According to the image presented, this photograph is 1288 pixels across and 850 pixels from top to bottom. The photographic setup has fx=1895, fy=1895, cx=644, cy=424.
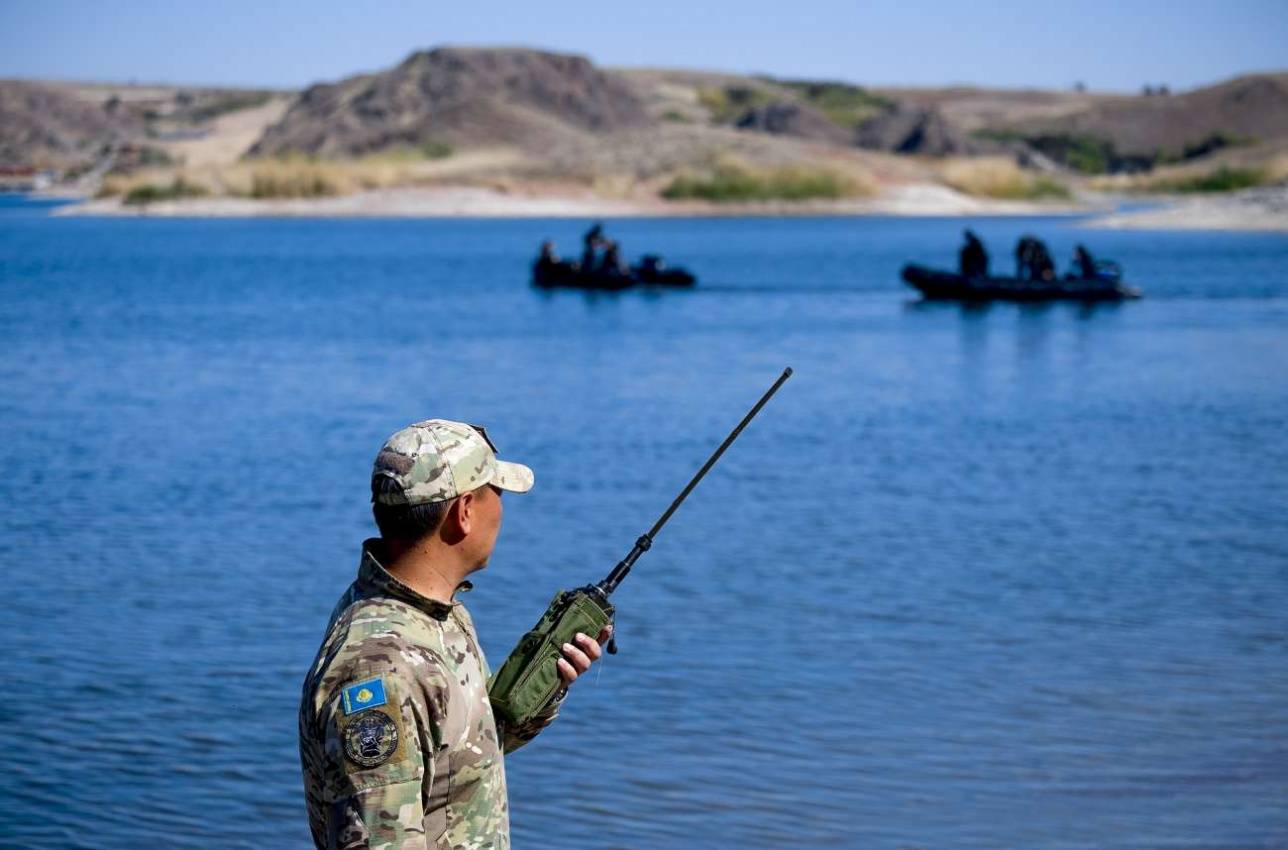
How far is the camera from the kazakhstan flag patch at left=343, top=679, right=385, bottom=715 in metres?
3.43

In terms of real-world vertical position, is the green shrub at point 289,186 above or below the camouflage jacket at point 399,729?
above

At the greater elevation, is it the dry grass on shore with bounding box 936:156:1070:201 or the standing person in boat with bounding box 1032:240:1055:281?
the dry grass on shore with bounding box 936:156:1070:201

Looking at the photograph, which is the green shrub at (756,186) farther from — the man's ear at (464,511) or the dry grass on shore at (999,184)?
the man's ear at (464,511)

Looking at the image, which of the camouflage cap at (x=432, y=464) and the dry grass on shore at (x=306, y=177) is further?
the dry grass on shore at (x=306, y=177)

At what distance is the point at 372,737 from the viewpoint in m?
3.42

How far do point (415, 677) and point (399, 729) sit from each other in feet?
0.35

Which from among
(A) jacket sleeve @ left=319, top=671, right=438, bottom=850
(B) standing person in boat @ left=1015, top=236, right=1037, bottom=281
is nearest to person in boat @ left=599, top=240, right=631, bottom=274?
(B) standing person in boat @ left=1015, top=236, right=1037, bottom=281

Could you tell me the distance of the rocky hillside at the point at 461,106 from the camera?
145 m

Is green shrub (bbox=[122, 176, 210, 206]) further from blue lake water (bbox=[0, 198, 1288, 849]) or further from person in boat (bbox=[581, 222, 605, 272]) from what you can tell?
blue lake water (bbox=[0, 198, 1288, 849])

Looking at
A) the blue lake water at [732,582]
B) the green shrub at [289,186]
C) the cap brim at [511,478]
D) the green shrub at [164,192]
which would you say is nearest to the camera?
the cap brim at [511,478]

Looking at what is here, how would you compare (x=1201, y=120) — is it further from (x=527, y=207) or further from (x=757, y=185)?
(x=527, y=207)

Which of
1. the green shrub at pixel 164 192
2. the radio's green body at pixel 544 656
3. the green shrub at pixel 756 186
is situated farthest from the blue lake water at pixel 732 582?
the green shrub at pixel 756 186

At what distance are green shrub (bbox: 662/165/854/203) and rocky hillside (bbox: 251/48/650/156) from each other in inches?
789

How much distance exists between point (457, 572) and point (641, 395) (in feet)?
74.1
